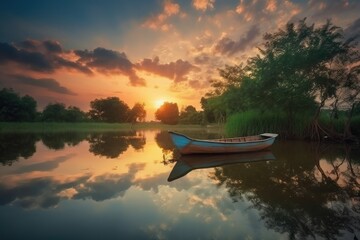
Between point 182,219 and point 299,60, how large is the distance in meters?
23.6

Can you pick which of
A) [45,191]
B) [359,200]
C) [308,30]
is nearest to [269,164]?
[359,200]

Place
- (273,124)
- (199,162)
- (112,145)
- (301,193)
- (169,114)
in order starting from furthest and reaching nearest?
(169,114) → (273,124) → (112,145) → (199,162) → (301,193)

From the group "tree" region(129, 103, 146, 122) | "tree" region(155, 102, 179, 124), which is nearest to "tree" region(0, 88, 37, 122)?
"tree" region(129, 103, 146, 122)

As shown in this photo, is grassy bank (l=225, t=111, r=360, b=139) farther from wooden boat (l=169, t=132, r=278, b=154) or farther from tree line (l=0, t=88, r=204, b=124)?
tree line (l=0, t=88, r=204, b=124)

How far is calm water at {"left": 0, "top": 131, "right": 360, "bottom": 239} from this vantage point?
4.60 metres

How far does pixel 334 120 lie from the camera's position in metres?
24.6

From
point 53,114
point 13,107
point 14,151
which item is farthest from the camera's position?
point 53,114

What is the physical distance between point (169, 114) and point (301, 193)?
3546 inches

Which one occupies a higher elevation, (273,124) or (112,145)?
(273,124)

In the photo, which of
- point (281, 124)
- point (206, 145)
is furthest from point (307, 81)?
point (206, 145)

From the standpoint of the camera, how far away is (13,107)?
201 feet

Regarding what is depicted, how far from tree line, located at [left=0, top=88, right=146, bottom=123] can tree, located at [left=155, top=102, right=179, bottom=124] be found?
763cm

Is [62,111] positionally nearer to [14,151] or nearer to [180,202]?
[14,151]

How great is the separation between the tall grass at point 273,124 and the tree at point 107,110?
223 feet
